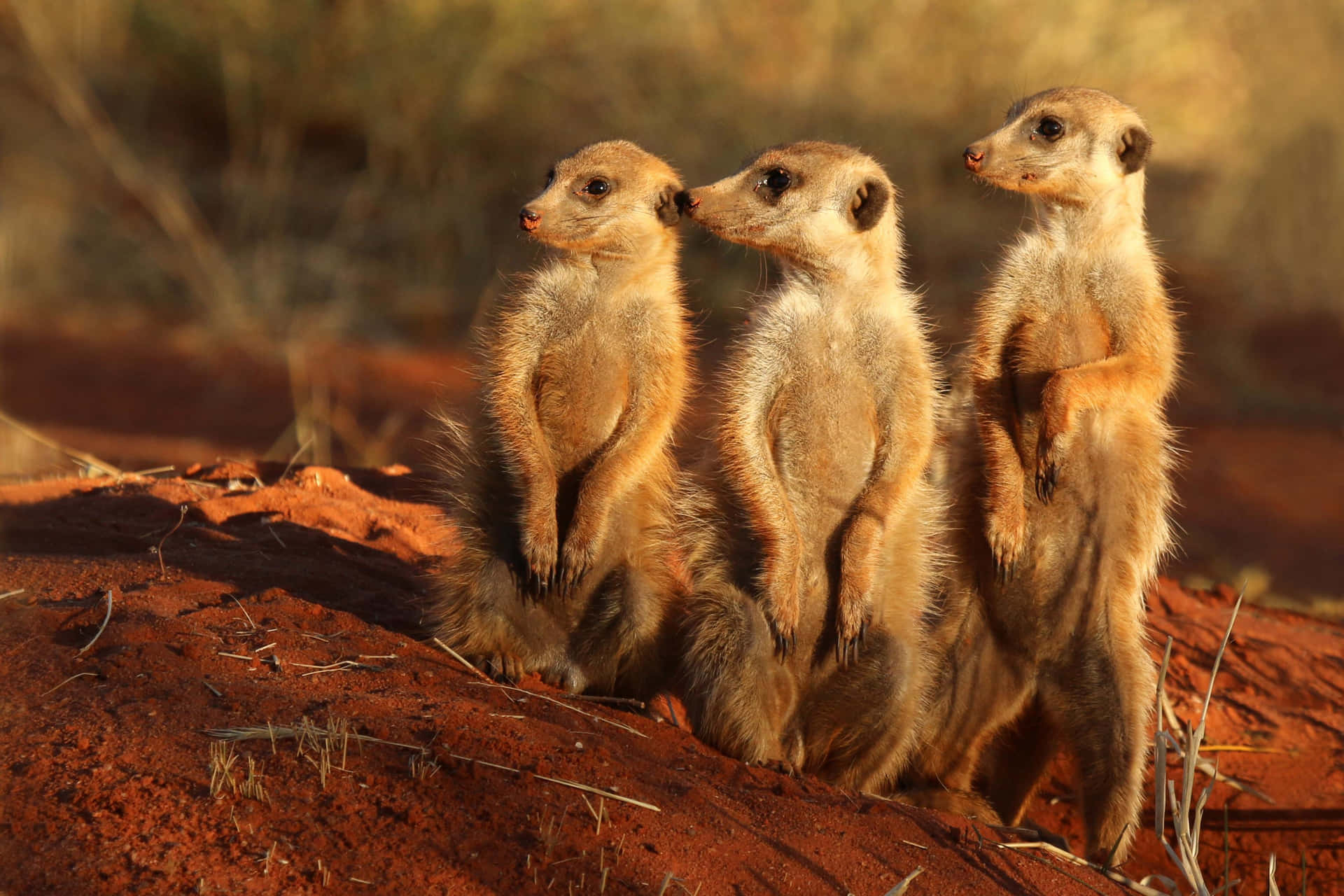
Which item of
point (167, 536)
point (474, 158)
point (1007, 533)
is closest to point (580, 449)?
point (1007, 533)

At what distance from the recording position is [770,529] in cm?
399

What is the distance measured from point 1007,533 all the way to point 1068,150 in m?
1.25

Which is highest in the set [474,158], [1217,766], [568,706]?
[474,158]

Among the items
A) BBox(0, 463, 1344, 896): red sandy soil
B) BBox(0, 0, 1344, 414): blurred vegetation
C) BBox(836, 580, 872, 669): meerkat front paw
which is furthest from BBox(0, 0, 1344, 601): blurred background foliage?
BBox(836, 580, 872, 669): meerkat front paw

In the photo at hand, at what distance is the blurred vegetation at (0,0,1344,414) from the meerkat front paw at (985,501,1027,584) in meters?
7.04

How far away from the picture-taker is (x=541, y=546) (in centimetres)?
408

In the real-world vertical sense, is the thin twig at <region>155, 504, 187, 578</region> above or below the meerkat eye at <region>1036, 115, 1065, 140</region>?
below

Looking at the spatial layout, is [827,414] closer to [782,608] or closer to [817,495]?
[817,495]

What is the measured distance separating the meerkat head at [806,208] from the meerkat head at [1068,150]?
371 mm

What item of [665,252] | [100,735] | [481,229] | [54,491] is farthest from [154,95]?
[100,735]

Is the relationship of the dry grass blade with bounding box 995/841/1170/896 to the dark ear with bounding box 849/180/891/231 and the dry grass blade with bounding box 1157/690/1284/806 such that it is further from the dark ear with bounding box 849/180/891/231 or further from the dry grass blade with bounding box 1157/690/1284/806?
the dark ear with bounding box 849/180/891/231

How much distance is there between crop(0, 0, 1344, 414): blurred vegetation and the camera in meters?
11.5

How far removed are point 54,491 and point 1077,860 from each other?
4013 millimetres

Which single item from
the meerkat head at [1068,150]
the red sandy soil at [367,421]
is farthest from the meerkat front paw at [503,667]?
the red sandy soil at [367,421]
